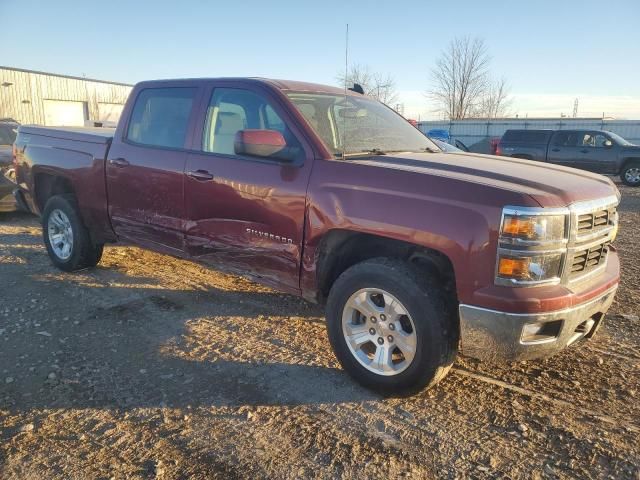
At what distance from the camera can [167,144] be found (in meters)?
4.29

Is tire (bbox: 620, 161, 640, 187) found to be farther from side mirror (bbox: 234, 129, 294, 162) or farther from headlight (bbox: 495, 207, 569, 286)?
side mirror (bbox: 234, 129, 294, 162)

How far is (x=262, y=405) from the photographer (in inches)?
119

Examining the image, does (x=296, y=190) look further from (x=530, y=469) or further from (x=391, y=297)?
(x=530, y=469)

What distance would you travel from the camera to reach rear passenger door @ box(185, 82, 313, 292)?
3426 millimetres

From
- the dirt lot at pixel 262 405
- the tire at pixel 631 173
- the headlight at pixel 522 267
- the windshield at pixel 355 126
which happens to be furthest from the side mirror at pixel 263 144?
the tire at pixel 631 173

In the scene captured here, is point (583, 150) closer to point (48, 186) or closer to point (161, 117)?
point (161, 117)

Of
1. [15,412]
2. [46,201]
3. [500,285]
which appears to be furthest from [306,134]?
[46,201]

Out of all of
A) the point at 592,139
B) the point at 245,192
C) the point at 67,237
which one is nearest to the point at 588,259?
the point at 245,192

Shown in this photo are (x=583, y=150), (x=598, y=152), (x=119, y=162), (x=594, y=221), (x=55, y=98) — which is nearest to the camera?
(x=594, y=221)

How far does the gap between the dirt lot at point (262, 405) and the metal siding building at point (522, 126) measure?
27.7 metres

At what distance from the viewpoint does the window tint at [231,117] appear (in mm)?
3781

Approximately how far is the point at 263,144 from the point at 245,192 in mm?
433

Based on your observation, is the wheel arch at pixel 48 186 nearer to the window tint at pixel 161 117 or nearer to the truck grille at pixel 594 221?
the window tint at pixel 161 117

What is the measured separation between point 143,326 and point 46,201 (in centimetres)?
253
